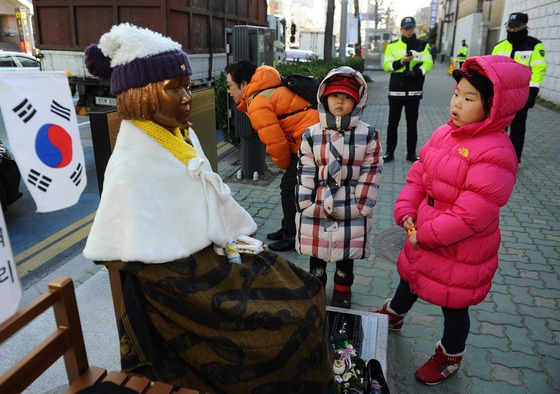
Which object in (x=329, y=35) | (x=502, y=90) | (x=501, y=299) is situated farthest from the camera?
(x=329, y=35)

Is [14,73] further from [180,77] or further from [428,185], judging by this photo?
[428,185]

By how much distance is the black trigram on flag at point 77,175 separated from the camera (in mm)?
1525

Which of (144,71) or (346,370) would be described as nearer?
(144,71)

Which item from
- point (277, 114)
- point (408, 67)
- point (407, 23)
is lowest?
point (277, 114)

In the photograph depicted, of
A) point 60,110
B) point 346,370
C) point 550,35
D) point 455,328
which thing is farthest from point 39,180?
point 550,35

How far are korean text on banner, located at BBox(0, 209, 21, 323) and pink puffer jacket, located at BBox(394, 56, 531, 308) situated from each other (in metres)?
1.77

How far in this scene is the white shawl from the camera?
168cm

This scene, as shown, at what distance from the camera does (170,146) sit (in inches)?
72.9

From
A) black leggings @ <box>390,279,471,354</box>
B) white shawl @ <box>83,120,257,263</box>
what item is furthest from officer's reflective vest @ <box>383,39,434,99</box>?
white shawl @ <box>83,120,257,263</box>

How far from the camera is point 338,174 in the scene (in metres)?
2.82

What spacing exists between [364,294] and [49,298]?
239 cm

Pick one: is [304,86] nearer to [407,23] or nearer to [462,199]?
[462,199]

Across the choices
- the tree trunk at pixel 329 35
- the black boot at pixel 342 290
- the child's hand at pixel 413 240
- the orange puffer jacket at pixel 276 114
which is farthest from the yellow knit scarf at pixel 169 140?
the tree trunk at pixel 329 35

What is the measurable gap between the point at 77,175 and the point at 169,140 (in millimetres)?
419
